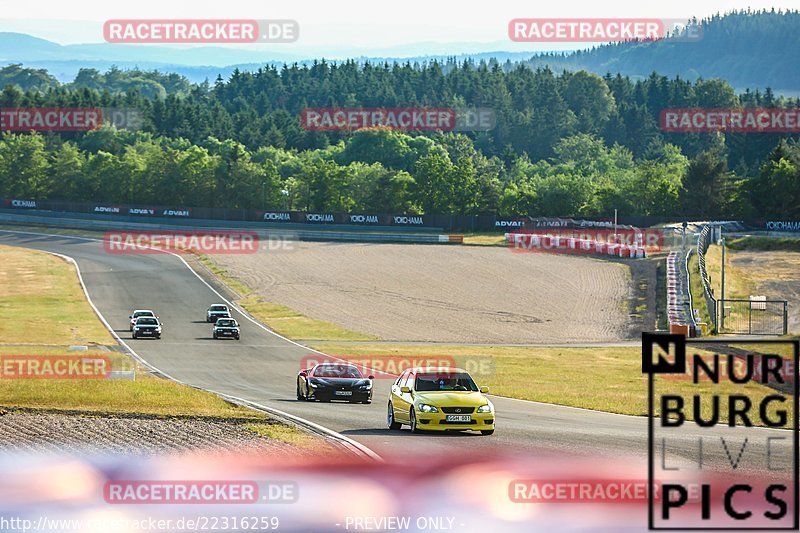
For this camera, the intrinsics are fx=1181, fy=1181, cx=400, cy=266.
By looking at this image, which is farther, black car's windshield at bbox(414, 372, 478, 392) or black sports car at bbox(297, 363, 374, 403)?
black sports car at bbox(297, 363, 374, 403)

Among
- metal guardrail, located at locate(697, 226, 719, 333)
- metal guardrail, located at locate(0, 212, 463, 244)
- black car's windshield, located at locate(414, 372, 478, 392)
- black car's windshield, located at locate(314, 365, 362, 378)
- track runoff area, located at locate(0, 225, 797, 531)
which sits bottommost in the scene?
track runoff area, located at locate(0, 225, 797, 531)

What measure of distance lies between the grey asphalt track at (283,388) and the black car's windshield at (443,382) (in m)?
1.16

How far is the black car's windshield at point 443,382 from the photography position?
27.7m

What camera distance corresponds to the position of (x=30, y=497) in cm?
2097

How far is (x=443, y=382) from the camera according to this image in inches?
1094

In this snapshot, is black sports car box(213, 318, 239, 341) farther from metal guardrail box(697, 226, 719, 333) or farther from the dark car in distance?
A: metal guardrail box(697, 226, 719, 333)

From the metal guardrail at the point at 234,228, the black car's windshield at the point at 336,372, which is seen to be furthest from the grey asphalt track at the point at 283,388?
the metal guardrail at the point at 234,228

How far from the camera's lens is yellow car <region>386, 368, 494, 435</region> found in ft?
88.1

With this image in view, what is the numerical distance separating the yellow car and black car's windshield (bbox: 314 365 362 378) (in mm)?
7175

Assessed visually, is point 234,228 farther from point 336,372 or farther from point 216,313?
point 336,372

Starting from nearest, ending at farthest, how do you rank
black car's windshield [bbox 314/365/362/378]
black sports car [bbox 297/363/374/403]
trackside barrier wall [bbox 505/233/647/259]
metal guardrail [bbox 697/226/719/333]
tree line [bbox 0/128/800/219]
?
1. black sports car [bbox 297/363/374/403]
2. black car's windshield [bbox 314/365/362/378]
3. metal guardrail [bbox 697/226/719/333]
4. trackside barrier wall [bbox 505/233/647/259]
5. tree line [bbox 0/128/800/219]

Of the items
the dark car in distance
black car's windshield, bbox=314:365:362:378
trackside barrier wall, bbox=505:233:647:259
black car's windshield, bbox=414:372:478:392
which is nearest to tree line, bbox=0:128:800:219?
trackside barrier wall, bbox=505:233:647:259

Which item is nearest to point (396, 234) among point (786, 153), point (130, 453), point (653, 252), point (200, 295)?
point (653, 252)

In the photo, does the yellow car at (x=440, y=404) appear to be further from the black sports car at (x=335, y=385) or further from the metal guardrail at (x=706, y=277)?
the metal guardrail at (x=706, y=277)
